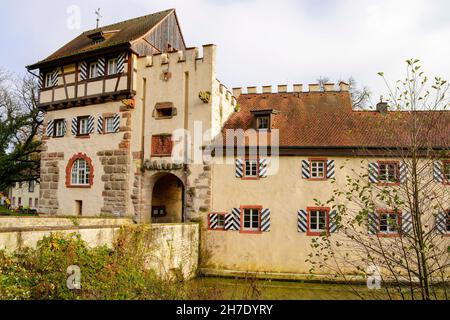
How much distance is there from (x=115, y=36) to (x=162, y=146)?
661 cm

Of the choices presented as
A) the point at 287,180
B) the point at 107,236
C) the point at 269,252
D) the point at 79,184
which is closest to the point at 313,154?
the point at 287,180

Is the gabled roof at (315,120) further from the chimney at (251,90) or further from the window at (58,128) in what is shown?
the window at (58,128)

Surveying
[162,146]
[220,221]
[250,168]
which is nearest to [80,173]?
[162,146]

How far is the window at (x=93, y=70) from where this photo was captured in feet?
57.1

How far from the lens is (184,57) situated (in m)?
16.4

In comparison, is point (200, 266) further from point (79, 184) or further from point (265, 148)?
point (79, 184)

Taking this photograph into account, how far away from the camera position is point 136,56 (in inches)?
663

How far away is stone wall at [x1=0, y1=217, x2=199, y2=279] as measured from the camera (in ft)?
24.7

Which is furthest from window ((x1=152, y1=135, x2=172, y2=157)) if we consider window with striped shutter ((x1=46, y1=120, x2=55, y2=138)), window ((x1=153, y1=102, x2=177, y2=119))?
window with striped shutter ((x1=46, y1=120, x2=55, y2=138))

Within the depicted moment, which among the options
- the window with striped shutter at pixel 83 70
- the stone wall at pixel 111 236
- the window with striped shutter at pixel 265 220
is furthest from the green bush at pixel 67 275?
the window with striped shutter at pixel 83 70

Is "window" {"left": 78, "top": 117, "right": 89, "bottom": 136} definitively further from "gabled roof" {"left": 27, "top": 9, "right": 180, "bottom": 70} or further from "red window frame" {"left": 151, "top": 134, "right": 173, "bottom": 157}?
"red window frame" {"left": 151, "top": 134, "right": 173, "bottom": 157}

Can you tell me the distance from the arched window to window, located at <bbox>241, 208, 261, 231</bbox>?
7156 mm
